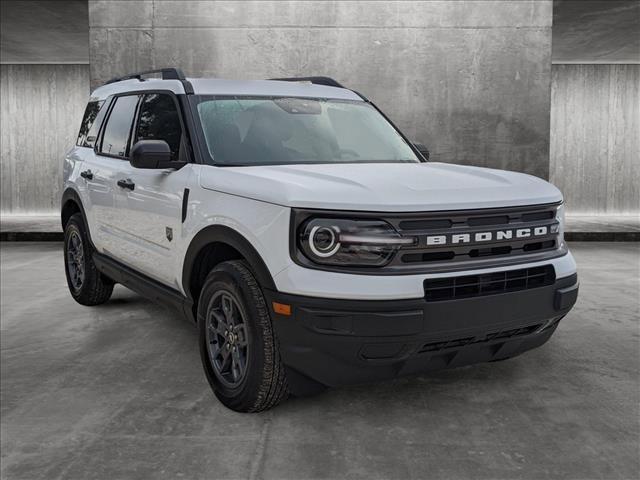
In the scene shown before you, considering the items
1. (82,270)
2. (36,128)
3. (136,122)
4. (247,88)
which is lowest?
(82,270)

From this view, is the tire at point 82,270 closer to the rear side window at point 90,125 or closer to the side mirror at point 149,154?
the rear side window at point 90,125

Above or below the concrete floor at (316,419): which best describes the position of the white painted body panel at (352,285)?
above

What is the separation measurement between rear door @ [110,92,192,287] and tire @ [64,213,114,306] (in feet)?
3.79

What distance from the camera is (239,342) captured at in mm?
3559

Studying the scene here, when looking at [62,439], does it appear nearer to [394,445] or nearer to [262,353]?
[262,353]

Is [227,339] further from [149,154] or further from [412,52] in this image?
[412,52]

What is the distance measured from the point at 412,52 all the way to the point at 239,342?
25.2ft

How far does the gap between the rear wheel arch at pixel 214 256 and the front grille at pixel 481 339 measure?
0.80m

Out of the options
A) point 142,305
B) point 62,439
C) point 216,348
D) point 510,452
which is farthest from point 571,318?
point 62,439

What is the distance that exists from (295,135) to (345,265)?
155 cm

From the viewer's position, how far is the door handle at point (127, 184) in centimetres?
467

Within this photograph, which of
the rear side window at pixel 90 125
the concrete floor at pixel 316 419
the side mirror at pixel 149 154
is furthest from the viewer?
the rear side window at pixel 90 125

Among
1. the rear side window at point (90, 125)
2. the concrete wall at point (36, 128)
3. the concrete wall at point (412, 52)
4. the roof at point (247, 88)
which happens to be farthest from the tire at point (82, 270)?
the concrete wall at point (36, 128)

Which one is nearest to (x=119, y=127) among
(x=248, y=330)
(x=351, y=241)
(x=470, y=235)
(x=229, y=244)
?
(x=229, y=244)
